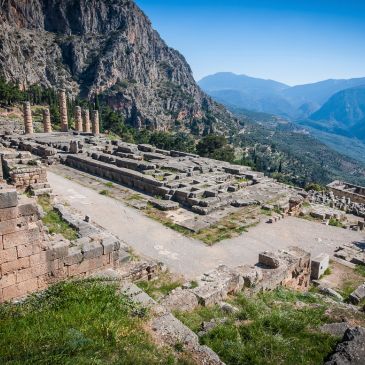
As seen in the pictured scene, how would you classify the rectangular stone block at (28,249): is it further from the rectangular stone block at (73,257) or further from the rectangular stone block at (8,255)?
the rectangular stone block at (73,257)

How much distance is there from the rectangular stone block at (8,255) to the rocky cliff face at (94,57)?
3838 inches

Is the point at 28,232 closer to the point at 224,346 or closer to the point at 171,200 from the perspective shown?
the point at 224,346

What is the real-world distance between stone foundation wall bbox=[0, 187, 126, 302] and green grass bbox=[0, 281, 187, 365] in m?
0.83

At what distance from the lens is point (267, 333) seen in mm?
6262

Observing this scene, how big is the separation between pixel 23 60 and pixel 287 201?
103772 millimetres

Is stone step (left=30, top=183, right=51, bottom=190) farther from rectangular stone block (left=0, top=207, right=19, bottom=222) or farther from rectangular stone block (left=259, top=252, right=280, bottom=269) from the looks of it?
rectangular stone block (left=259, top=252, right=280, bottom=269)

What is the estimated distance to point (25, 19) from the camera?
11812cm

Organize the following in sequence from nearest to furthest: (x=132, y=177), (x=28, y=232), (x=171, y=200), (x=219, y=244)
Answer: (x=28, y=232) → (x=219, y=244) → (x=171, y=200) → (x=132, y=177)

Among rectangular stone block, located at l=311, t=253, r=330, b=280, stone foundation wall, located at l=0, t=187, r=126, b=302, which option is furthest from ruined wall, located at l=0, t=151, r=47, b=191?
rectangular stone block, located at l=311, t=253, r=330, b=280

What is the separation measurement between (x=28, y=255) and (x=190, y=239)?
764 cm

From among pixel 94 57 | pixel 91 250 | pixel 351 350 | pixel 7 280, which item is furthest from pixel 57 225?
pixel 94 57

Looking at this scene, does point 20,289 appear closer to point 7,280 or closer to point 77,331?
point 7,280

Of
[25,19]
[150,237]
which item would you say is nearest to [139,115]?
[25,19]

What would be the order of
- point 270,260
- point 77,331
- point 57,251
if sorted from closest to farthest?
1. point 77,331
2. point 57,251
3. point 270,260
